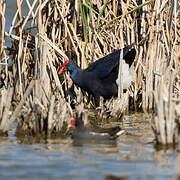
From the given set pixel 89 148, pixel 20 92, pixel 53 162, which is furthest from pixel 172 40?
pixel 53 162

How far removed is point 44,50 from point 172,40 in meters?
2.08

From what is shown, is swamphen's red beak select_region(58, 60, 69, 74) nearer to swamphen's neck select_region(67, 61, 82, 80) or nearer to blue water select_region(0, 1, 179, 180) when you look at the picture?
swamphen's neck select_region(67, 61, 82, 80)

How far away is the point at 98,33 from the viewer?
7902mm

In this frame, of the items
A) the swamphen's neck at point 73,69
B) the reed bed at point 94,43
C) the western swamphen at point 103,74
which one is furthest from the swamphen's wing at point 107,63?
the reed bed at point 94,43

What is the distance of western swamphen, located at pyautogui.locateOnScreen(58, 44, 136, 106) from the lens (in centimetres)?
759

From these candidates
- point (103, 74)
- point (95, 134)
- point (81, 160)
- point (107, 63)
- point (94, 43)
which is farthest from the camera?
point (94, 43)

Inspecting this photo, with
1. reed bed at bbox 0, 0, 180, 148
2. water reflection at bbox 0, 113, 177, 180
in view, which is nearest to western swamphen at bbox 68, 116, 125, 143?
water reflection at bbox 0, 113, 177, 180

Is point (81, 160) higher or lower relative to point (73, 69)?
lower

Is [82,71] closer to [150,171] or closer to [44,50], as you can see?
[44,50]

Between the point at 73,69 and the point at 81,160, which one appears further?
the point at 73,69

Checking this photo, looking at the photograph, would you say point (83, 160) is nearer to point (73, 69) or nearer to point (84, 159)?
point (84, 159)

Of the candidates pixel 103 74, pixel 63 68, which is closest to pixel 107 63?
pixel 103 74

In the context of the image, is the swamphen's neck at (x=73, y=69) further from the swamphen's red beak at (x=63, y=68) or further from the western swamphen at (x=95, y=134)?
the western swamphen at (x=95, y=134)

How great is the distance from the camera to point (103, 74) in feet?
25.4
